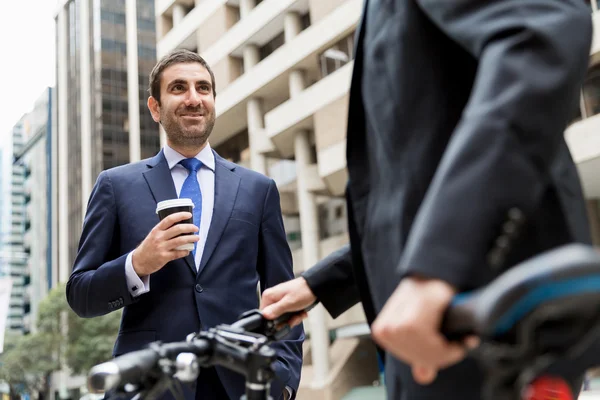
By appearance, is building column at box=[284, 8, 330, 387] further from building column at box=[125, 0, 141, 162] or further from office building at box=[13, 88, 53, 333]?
office building at box=[13, 88, 53, 333]

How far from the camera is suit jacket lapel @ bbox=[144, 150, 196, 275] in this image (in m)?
2.94

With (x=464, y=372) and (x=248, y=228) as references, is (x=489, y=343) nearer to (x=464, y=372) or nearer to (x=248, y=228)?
(x=464, y=372)

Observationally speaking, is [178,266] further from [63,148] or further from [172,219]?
[63,148]

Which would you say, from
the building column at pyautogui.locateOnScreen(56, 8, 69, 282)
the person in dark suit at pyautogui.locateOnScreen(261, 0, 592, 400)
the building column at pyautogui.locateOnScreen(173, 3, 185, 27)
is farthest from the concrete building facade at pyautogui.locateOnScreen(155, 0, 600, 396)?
the building column at pyautogui.locateOnScreen(56, 8, 69, 282)

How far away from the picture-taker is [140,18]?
216ft

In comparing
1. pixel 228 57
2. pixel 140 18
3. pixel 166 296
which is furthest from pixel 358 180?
pixel 140 18

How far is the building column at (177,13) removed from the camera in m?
37.3

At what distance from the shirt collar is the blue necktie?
0.08 feet

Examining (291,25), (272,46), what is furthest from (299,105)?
(272,46)

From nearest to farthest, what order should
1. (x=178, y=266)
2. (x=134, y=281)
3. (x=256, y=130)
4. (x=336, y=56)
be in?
(x=134, y=281) < (x=178, y=266) < (x=336, y=56) < (x=256, y=130)

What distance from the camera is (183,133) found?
10.1 ft

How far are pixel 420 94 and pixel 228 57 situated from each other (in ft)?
105

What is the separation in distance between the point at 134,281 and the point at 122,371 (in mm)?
1497

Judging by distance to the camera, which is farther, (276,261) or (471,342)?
(276,261)
